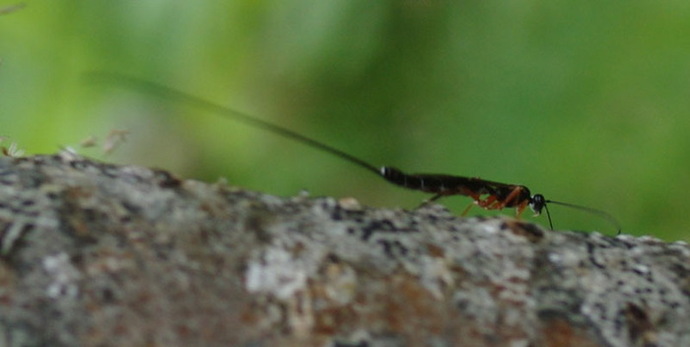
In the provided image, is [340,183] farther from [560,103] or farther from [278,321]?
[278,321]

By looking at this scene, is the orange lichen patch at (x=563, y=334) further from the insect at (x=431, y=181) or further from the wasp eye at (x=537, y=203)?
the wasp eye at (x=537, y=203)

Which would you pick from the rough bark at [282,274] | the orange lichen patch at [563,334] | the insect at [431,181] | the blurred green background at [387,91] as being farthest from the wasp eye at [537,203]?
the orange lichen patch at [563,334]

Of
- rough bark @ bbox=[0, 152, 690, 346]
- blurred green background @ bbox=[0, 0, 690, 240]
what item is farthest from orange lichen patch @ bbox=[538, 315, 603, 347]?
blurred green background @ bbox=[0, 0, 690, 240]

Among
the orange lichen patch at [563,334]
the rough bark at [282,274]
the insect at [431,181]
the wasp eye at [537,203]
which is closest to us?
the rough bark at [282,274]

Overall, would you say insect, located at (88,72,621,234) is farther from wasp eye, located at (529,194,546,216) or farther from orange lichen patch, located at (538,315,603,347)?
orange lichen patch, located at (538,315,603,347)

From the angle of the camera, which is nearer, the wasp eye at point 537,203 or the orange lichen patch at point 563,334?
the orange lichen patch at point 563,334

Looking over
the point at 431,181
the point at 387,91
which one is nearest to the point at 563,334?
the point at 431,181

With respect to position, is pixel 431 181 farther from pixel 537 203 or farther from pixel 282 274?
pixel 282 274
